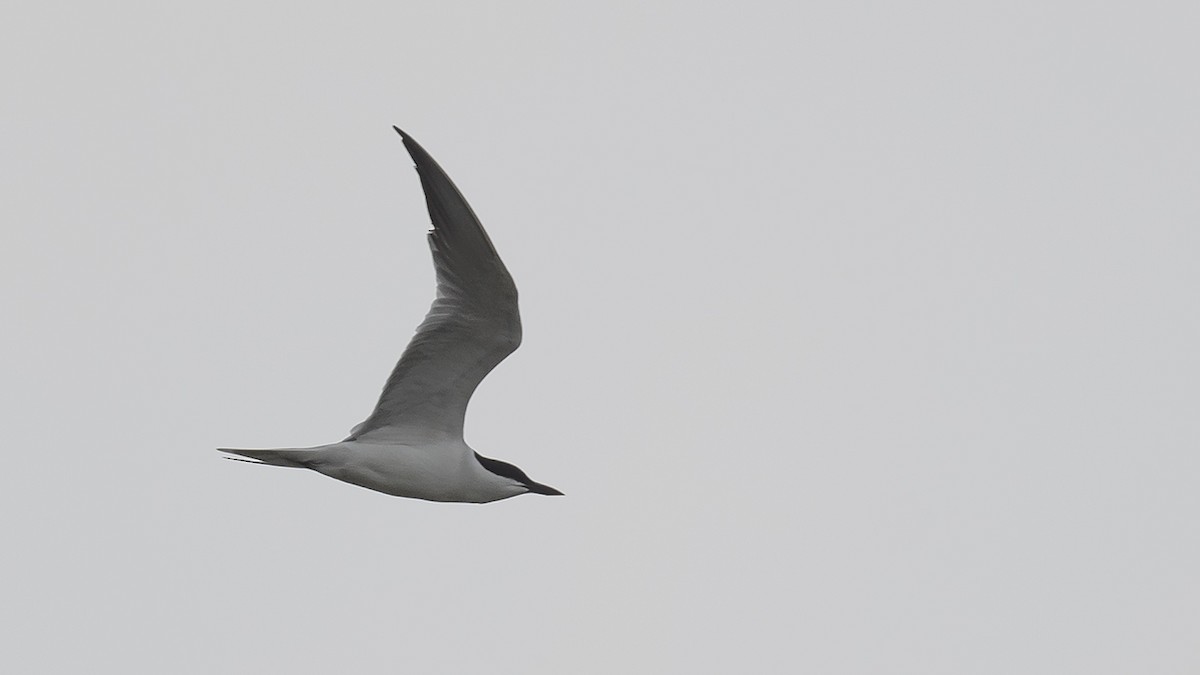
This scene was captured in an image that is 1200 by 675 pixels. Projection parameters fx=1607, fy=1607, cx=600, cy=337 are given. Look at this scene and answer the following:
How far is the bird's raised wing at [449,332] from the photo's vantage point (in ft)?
32.2

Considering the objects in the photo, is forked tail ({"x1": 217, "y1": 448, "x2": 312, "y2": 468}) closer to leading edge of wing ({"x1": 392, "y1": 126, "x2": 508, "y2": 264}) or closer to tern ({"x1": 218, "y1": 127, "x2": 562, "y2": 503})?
tern ({"x1": 218, "y1": 127, "x2": 562, "y2": 503})

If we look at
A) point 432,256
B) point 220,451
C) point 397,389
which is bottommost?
point 220,451

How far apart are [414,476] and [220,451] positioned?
4.79ft

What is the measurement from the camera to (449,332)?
10.5 metres

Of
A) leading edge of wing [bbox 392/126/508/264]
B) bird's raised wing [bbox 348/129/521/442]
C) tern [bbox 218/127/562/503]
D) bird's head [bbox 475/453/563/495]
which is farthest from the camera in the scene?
bird's head [bbox 475/453/563/495]

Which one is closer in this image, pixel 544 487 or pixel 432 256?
pixel 432 256

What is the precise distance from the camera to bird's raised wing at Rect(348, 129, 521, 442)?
9805mm

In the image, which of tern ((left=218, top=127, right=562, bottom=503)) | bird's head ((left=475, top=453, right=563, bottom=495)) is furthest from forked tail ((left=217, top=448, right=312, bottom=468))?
bird's head ((left=475, top=453, right=563, bottom=495))

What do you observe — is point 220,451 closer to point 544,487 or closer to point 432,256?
point 432,256

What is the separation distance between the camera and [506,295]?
10.2 meters

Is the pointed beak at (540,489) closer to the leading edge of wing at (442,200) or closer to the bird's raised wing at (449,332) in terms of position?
the bird's raised wing at (449,332)

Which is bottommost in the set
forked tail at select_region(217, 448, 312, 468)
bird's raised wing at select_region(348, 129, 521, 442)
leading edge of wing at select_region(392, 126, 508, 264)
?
forked tail at select_region(217, 448, 312, 468)

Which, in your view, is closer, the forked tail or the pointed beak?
the forked tail

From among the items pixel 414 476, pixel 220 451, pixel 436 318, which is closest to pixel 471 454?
pixel 414 476
